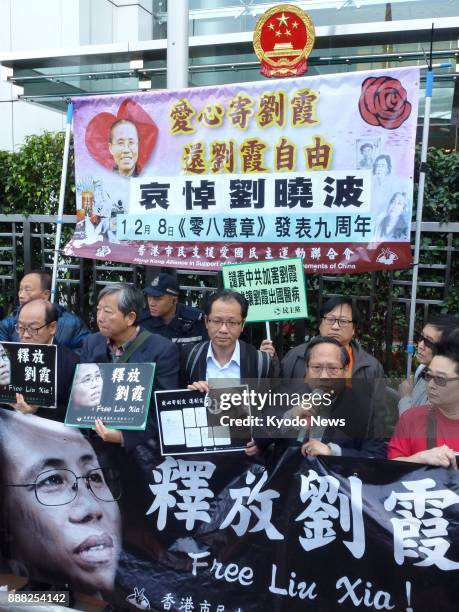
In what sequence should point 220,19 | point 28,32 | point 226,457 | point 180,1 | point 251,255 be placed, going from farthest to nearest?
point 28,32 → point 220,19 → point 180,1 → point 251,255 → point 226,457

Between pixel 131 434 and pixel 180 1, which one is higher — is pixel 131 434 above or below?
below

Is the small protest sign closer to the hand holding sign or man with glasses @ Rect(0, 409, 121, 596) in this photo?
man with glasses @ Rect(0, 409, 121, 596)

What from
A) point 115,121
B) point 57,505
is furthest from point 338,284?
point 57,505

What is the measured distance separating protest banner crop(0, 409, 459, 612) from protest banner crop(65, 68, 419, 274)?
2.11 metres

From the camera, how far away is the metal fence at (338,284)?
17.6 ft

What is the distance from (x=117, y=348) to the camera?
3654 millimetres

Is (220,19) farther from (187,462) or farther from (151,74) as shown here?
(187,462)

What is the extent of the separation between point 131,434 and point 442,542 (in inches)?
57.8

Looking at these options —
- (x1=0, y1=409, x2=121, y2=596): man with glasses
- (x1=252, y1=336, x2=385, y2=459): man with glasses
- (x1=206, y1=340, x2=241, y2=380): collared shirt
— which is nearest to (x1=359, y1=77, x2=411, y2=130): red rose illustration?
(x1=206, y1=340, x2=241, y2=380): collared shirt

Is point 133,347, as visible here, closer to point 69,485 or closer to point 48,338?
point 48,338

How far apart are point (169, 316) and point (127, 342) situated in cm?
133

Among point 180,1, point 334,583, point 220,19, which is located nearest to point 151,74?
point 220,19

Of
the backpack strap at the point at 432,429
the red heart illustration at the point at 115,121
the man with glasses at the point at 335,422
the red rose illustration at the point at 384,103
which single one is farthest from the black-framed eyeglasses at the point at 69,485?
the red rose illustration at the point at 384,103

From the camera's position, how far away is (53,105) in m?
9.26
